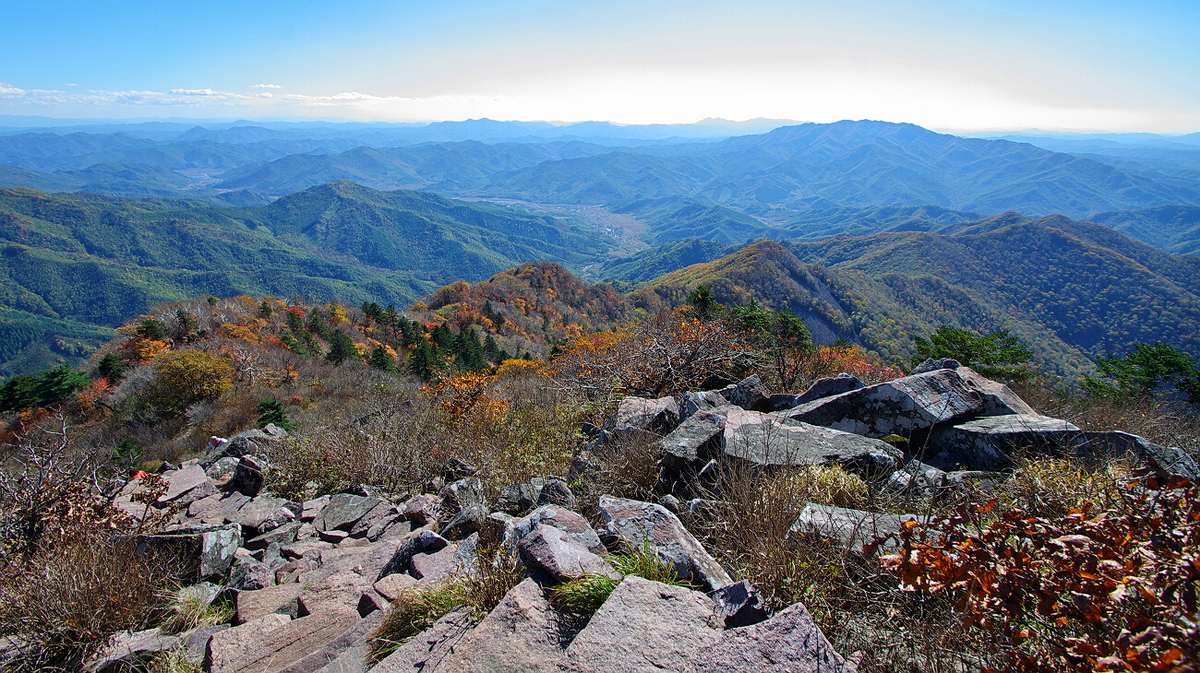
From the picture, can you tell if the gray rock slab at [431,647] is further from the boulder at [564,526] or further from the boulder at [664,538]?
the boulder at [664,538]

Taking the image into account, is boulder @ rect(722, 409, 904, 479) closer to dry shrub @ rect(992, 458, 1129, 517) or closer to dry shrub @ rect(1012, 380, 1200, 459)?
dry shrub @ rect(992, 458, 1129, 517)

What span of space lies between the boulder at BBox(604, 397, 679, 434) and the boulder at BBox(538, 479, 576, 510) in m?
1.62

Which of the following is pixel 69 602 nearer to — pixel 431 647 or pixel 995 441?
pixel 431 647

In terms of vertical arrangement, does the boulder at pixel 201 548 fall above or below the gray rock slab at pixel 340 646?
below

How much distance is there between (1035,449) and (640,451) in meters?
3.93

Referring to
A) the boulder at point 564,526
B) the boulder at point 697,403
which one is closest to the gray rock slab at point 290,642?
the boulder at point 564,526

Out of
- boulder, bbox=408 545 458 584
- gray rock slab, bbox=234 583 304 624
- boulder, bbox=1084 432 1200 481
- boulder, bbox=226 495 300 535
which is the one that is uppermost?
boulder, bbox=1084 432 1200 481

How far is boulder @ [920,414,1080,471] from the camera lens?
16.0 ft

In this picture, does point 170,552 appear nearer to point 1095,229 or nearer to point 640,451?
point 640,451

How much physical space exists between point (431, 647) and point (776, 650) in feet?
6.19

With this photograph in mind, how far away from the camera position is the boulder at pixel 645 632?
2383mm

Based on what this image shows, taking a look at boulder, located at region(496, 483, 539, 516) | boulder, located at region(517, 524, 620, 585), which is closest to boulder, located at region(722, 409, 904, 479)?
boulder, located at region(517, 524, 620, 585)

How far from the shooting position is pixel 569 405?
30.1 ft

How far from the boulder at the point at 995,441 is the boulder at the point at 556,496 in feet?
12.5
